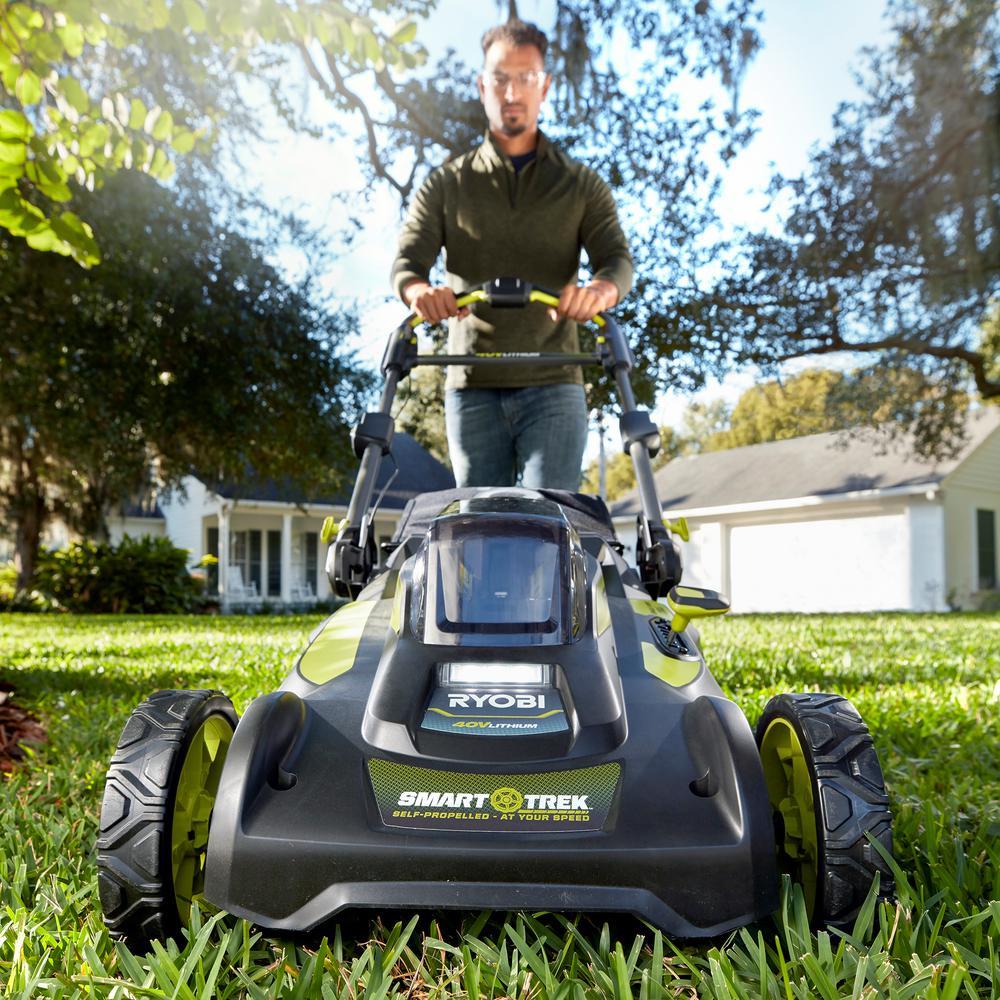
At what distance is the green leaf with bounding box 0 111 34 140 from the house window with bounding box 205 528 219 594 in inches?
748

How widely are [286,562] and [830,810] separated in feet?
69.3

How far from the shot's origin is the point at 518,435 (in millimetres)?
2920

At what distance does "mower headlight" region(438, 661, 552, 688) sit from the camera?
1.50 metres

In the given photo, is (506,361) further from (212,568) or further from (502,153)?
(212,568)

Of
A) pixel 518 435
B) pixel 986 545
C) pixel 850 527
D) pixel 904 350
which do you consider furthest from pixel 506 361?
pixel 986 545

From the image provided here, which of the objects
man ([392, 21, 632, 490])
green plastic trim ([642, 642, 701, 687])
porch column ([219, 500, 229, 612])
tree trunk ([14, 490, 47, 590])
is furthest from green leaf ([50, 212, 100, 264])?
porch column ([219, 500, 229, 612])

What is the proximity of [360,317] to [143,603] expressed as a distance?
5838 millimetres

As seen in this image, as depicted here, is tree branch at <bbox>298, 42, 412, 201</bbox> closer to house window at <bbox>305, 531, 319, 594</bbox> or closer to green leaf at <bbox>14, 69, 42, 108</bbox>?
green leaf at <bbox>14, 69, 42, 108</bbox>

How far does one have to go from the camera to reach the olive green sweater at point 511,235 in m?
2.89

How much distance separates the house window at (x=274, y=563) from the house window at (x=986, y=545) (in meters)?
15.5

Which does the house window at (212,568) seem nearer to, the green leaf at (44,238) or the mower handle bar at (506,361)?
the green leaf at (44,238)

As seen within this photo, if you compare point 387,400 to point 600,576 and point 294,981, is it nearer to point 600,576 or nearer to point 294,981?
point 600,576

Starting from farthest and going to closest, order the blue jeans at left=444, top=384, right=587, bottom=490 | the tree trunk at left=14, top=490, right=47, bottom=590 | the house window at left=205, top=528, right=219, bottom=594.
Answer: the house window at left=205, top=528, right=219, bottom=594, the tree trunk at left=14, top=490, right=47, bottom=590, the blue jeans at left=444, top=384, right=587, bottom=490

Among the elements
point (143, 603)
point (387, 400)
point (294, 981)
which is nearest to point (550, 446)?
point (387, 400)
